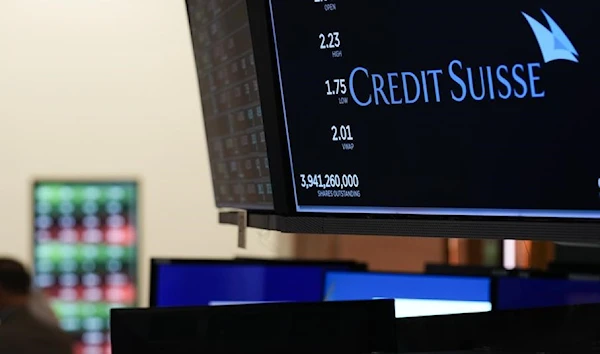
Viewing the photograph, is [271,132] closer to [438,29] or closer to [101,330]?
[438,29]

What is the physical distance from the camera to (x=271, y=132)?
2.14 m

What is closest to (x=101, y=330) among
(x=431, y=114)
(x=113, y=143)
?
(x=113, y=143)

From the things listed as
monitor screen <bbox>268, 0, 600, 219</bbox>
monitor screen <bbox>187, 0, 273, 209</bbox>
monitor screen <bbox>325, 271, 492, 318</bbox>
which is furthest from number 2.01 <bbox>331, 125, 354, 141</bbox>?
monitor screen <bbox>325, 271, 492, 318</bbox>

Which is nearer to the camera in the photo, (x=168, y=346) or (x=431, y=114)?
(x=168, y=346)

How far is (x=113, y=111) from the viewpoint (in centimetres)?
657

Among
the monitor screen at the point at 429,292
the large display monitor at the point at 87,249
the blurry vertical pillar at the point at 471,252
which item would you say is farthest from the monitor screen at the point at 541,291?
the large display monitor at the point at 87,249

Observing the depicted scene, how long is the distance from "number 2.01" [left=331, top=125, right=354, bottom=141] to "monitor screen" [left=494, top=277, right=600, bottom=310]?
1.46 feet

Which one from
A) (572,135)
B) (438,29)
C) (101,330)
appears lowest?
(101,330)

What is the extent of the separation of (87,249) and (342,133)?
4.78 meters

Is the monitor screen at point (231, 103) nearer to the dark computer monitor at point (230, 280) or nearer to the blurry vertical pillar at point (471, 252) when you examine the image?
the dark computer monitor at point (230, 280)

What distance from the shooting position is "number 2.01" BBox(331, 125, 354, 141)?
1.94 meters

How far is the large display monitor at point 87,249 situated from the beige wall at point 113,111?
0.08 m

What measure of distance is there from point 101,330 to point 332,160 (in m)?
4.64

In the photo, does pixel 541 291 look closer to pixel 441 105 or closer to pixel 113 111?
pixel 441 105
